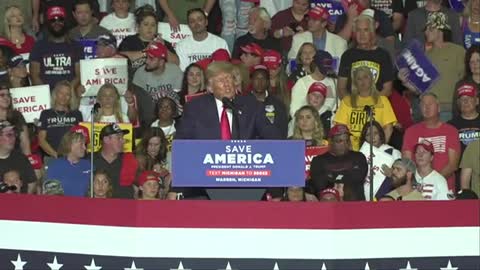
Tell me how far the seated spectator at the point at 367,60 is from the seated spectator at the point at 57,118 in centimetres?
292

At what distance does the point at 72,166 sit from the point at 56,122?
179 cm

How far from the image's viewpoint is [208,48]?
70.8 feet

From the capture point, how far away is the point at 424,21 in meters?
21.6

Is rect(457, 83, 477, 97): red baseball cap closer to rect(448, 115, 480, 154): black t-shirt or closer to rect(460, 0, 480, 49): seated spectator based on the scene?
rect(448, 115, 480, 154): black t-shirt

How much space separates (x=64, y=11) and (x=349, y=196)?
5735 millimetres

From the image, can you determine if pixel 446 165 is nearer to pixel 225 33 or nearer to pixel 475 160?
pixel 475 160

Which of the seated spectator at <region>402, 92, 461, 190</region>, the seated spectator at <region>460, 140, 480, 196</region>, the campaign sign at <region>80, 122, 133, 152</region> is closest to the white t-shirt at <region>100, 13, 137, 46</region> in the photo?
the campaign sign at <region>80, 122, 133, 152</region>

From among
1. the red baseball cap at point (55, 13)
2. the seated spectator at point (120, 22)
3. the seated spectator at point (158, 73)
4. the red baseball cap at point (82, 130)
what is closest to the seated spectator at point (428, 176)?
the red baseball cap at point (82, 130)

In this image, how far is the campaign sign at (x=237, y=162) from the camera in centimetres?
1397

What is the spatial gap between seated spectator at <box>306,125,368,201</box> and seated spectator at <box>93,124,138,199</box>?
1796 mm

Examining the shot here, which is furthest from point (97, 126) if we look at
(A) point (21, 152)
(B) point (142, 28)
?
(B) point (142, 28)

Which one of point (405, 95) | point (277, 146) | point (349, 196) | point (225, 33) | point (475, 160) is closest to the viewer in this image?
point (277, 146)

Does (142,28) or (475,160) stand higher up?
(142,28)

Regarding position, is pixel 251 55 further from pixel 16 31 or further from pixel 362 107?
pixel 16 31
